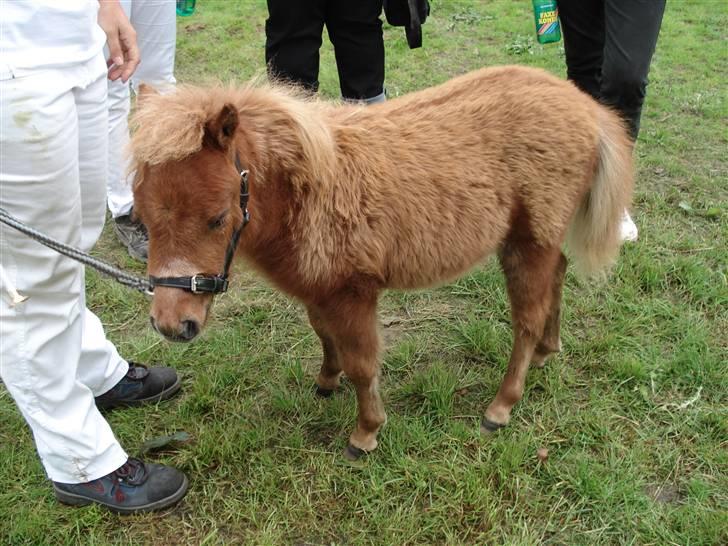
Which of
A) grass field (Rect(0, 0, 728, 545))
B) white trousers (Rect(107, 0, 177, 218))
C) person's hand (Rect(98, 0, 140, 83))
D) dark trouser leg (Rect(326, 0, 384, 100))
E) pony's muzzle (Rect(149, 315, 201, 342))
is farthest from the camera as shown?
white trousers (Rect(107, 0, 177, 218))

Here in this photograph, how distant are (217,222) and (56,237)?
0.53 metres

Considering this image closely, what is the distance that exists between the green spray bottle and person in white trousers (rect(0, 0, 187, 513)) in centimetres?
291

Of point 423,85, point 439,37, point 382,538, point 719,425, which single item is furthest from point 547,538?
point 439,37

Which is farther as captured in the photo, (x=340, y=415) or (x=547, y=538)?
(x=340, y=415)

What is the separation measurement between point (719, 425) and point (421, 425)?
51.9 inches

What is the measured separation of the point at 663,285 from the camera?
354cm

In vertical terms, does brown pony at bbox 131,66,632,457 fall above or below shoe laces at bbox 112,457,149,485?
above

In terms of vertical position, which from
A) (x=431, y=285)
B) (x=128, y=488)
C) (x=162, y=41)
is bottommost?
(x=128, y=488)

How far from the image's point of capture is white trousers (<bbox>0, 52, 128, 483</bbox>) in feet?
5.60

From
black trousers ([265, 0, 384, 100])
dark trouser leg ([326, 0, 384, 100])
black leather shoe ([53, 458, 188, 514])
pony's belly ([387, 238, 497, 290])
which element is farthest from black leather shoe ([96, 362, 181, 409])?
dark trouser leg ([326, 0, 384, 100])

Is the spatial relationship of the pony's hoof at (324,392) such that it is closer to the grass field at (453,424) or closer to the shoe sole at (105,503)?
the grass field at (453,424)

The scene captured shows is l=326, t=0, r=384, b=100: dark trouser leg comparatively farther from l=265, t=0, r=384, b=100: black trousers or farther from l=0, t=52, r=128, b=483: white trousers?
l=0, t=52, r=128, b=483: white trousers

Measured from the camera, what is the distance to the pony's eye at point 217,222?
6.13ft

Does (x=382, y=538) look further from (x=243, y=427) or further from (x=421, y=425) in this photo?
(x=243, y=427)
